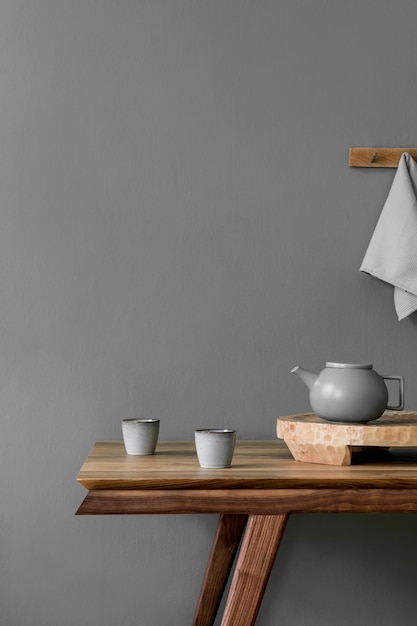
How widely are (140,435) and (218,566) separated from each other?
0.40m

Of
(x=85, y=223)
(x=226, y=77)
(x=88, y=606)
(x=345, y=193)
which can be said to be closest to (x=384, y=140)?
(x=345, y=193)

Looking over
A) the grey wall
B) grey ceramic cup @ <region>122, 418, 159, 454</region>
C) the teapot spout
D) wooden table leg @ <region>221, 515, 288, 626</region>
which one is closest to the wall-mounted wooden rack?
the grey wall

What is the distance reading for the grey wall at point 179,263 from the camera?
1.87 meters

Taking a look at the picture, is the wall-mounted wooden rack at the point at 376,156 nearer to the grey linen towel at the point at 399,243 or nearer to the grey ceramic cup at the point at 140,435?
the grey linen towel at the point at 399,243

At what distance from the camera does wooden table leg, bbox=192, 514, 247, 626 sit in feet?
5.66

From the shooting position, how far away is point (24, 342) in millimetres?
1868

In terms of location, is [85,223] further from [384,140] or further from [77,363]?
[384,140]

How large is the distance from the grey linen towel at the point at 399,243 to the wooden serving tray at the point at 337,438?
0.45 metres

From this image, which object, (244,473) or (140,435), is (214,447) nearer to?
(244,473)

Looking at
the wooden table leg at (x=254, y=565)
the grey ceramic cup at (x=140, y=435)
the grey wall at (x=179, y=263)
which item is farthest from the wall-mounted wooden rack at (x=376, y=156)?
the wooden table leg at (x=254, y=565)

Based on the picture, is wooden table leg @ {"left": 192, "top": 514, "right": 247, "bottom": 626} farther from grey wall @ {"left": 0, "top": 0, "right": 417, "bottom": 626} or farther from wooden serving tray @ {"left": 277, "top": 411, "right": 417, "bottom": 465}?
wooden serving tray @ {"left": 277, "top": 411, "right": 417, "bottom": 465}

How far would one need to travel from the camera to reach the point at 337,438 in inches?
55.8

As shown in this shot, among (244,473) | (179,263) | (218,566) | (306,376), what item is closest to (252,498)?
(244,473)

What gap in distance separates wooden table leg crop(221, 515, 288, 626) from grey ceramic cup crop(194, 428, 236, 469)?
123 millimetres
